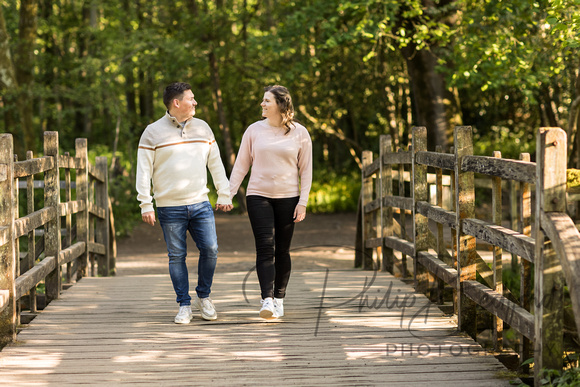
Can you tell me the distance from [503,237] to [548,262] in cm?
70

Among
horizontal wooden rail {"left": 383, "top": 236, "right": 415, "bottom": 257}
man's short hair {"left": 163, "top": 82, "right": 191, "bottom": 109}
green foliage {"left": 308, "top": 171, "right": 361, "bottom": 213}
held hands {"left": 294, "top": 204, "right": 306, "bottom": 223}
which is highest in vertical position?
man's short hair {"left": 163, "top": 82, "right": 191, "bottom": 109}

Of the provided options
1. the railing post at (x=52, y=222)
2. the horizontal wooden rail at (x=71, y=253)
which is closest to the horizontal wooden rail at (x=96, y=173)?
the horizontal wooden rail at (x=71, y=253)

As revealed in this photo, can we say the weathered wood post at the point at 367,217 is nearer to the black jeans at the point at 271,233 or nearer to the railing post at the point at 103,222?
the railing post at the point at 103,222

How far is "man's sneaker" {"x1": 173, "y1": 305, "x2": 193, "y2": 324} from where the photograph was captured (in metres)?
5.52

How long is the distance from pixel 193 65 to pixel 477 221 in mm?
15475

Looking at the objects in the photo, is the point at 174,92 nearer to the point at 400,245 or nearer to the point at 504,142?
the point at 400,245

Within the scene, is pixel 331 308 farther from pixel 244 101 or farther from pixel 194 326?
pixel 244 101

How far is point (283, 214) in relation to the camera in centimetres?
551

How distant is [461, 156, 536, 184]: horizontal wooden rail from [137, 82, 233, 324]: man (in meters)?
1.87

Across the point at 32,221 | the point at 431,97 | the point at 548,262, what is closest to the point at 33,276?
the point at 32,221

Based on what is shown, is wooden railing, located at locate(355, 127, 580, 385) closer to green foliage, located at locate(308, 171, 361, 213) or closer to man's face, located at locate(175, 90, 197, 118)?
man's face, located at locate(175, 90, 197, 118)

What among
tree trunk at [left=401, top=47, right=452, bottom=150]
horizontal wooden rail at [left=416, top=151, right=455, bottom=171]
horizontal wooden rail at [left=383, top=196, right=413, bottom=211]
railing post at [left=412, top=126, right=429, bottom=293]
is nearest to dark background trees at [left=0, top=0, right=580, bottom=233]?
tree trunk at [left=401, top=47, right=452, bottom=150]

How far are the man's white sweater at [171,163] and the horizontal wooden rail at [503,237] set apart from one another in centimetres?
202

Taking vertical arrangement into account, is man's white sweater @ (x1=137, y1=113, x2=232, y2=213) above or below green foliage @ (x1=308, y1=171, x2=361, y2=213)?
above
